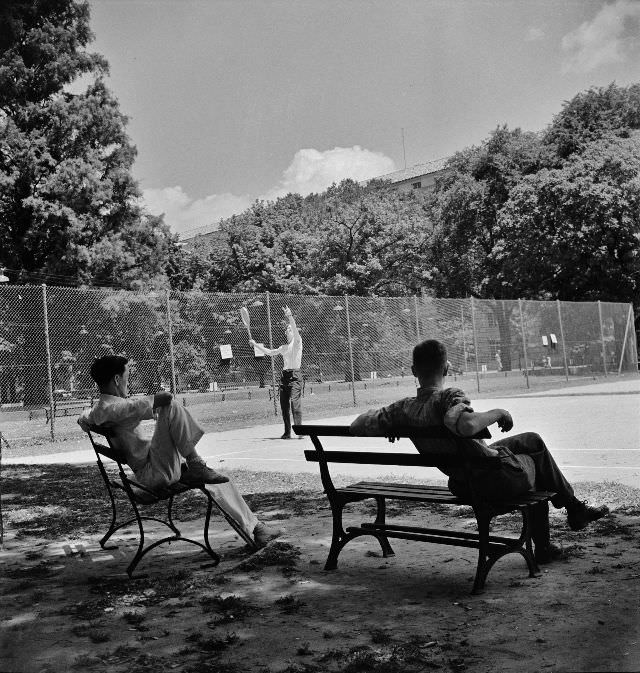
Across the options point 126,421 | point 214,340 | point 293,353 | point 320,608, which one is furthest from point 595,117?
point 320,608

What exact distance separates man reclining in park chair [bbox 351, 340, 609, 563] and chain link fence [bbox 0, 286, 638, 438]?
450 inches

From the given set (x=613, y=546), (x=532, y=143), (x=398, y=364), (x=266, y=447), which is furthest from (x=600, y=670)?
(x=532, y=143)

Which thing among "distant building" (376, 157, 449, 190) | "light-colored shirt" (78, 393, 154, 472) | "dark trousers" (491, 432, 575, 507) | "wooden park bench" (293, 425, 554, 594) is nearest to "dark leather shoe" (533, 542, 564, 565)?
"wooden park bench" (293, 425, 554, 594)

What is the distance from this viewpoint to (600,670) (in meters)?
2.98

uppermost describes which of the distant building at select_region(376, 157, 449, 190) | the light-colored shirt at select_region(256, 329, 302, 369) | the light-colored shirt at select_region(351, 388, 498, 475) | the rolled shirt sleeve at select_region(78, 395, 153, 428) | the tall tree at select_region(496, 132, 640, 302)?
the distant building at select_region(376, 157, 449, 190)

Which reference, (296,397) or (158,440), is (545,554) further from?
(296,397)

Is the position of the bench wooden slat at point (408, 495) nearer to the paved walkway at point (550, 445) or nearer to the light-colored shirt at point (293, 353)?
the paved walkway at point (550, 445)

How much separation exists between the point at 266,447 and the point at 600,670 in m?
9.32

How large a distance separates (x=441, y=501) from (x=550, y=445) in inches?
252

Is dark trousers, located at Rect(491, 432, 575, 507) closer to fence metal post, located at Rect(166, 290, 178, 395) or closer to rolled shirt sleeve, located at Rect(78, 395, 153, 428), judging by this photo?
rolled shirt sleeve, located at Rect(78, 395, 153, 428)

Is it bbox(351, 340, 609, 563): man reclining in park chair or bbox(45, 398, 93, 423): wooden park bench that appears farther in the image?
bbox(45, 398, 93, 423): wooden park bench

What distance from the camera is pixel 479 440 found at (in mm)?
4309

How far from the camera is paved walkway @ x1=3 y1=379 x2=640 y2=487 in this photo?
8.52 meters

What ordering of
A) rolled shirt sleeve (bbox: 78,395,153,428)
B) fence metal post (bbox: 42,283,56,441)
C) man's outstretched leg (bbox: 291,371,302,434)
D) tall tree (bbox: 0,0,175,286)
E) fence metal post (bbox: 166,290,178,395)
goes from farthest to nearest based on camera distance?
tall tree (bbox: 0,0,175,286) → fence metal post (bbox: 166,290,178,395) → fence metal post (bbox: 42,283,56,441) → man's outstretched leg (bbox: 291,371,302,434) → rolled shirt sleeve (bbox: 78,395,153,428)
